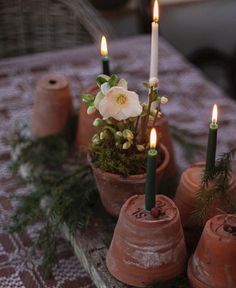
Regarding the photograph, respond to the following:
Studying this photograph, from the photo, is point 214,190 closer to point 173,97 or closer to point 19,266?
point 19,266

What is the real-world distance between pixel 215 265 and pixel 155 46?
0.36 metres

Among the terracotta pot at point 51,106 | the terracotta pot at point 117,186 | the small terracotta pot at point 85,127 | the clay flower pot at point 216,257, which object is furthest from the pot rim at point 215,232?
the terracotta pot at point 51,106

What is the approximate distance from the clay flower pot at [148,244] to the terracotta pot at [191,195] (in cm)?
8

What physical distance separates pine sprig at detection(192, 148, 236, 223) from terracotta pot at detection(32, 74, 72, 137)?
0.41 meters

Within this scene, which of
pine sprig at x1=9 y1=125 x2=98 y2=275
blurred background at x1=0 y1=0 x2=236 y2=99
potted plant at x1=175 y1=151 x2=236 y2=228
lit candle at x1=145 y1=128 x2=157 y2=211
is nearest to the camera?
lit candle at x1=145 y1=128 x2=157 y2=211

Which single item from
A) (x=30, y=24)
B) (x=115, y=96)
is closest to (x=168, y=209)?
(x=115, y=96)

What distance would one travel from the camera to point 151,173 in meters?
0.83

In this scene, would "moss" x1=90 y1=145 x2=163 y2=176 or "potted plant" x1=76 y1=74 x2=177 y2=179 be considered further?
"potted plant" x1=76 y1=74 x2=177 y2=179

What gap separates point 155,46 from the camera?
3.22 ft

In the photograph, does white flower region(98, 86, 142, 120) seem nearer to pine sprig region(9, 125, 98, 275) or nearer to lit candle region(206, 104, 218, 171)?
lit candle region(206, 104, 218, 171)

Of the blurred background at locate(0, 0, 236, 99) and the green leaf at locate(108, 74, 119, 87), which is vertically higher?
the green leaf at locate(108, 74, 119, 87)

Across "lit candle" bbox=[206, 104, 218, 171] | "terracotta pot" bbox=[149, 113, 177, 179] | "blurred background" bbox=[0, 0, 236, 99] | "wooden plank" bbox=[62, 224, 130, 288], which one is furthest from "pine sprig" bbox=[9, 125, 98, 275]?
"blurred background" bbox=[0, 0, 236, 99]

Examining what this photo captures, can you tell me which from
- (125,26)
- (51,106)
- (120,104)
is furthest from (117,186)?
(125,26)

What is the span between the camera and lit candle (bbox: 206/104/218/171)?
87 centimetres
